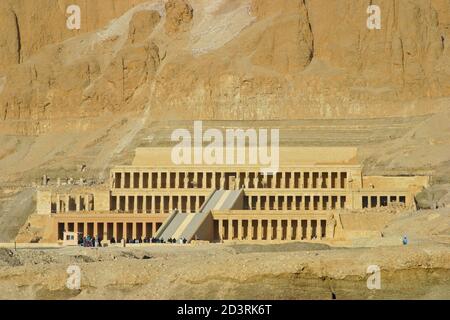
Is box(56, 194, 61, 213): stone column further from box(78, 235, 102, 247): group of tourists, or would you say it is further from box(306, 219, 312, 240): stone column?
box(306, 219, 312, 240): stone column

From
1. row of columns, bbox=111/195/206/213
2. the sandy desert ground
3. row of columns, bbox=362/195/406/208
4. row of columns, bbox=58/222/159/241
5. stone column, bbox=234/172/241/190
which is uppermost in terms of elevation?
the sandy desert ground

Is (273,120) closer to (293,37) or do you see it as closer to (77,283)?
(293,37)

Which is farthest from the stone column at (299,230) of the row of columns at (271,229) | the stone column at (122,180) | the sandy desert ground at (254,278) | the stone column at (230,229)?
the sandy desert ground at (254,278)

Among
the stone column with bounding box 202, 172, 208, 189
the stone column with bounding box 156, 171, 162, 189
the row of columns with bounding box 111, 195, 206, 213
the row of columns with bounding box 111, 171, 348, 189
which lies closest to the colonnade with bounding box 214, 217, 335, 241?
the row of columns with bounding box 111, 195, 206, 213

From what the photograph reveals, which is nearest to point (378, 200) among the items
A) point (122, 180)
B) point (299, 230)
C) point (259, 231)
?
point (299, 230)

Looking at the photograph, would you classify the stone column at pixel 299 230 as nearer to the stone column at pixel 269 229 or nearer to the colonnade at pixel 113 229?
the stone column at pixel 269 229
